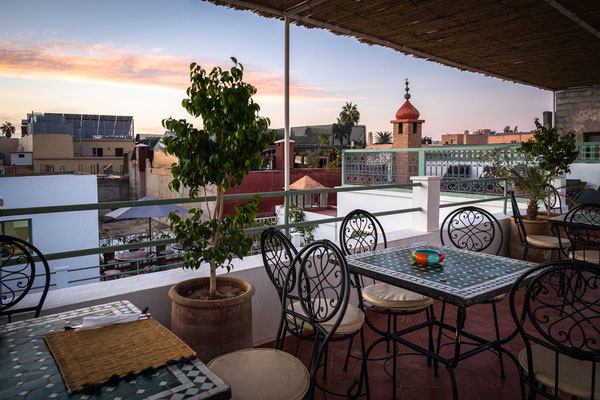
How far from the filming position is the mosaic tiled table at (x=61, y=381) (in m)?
1.16

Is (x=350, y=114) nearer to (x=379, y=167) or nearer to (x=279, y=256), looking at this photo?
(x=379, y=167)

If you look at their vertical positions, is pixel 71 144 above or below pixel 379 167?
above

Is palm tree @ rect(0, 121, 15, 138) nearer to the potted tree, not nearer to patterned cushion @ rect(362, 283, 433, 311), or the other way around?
the potted tree

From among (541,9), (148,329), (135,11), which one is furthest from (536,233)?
(135,11)

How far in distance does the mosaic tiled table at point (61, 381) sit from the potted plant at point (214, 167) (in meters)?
0.99

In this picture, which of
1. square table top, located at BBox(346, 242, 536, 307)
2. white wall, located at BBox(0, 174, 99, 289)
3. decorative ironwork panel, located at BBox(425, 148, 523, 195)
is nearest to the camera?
square table top, located at BBox(346, 242, 536, 307)

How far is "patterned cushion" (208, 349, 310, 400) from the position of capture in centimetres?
159

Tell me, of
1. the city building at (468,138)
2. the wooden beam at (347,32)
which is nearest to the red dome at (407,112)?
the wooden beam at (347,32)

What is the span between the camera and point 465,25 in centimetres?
424

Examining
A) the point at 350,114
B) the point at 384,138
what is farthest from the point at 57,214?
the point at 384,138

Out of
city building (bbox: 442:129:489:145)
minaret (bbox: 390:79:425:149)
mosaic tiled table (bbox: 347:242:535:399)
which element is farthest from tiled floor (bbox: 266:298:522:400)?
city building (bbox: 442:129:489:145)

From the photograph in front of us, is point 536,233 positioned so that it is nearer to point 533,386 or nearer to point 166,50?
point 533,386

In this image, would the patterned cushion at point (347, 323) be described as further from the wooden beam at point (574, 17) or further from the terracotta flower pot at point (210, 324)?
the wooden beam at point (574, 17)

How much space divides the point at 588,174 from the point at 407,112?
18.0ft
